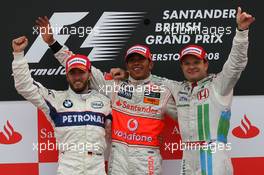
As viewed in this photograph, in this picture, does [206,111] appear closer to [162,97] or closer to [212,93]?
[212,93]

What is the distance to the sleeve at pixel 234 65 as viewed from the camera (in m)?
2.66

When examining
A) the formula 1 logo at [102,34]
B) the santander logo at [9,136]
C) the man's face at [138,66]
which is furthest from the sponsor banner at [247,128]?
the santander logo at [9,136]

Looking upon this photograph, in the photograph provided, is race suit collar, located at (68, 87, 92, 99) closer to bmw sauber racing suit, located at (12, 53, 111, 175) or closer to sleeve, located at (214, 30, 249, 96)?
bmw sauber racing suit, located at (12, 53, 111, 175)

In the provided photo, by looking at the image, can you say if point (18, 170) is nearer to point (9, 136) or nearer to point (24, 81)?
point (9, 136)

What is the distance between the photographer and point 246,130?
11.1ft

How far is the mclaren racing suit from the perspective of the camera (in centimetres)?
303

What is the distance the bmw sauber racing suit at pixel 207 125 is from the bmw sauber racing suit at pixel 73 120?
0.56m

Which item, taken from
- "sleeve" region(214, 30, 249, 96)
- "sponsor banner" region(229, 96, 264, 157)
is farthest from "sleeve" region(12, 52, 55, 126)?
Result: "sponsor banner" region(229, 96, 264, 157)

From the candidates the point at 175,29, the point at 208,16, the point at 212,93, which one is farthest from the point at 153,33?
the point at 212,93

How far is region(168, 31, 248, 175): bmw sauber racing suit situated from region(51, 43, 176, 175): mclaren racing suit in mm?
199

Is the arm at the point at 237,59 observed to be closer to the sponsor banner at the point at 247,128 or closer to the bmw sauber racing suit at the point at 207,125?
the bmw sauber racing suit at the point at 207,125

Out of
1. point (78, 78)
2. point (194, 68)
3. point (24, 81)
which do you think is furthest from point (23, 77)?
point (194, 68)

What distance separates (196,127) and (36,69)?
4.22 feet

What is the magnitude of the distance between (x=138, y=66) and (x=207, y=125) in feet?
2.08
